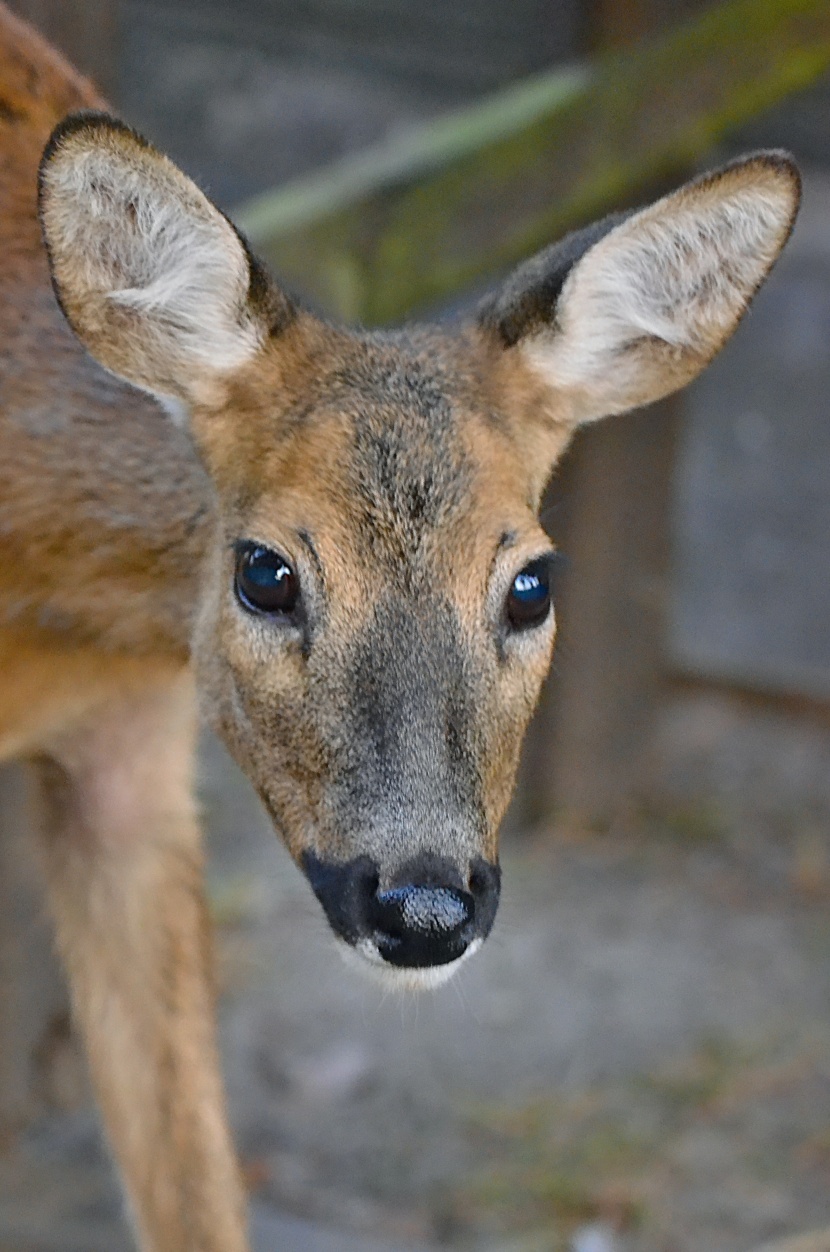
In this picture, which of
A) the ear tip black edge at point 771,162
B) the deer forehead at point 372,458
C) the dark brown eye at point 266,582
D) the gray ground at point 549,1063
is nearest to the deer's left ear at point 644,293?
the ear tip black edge at point 771,162

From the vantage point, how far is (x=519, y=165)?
5227 millimetres

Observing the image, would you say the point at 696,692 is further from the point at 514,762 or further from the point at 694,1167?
the point at 514,762

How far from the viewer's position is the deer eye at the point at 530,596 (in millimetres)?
3420

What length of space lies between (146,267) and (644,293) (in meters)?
0.88

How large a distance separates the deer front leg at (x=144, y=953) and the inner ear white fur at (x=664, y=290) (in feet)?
3.81

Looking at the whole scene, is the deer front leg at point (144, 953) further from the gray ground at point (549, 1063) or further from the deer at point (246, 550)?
the gray ground at point (549, 1063)

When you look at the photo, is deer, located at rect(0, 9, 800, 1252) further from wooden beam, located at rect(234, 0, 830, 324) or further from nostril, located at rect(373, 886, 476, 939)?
wooden beam, located at rect(234, 0, 830, 324)

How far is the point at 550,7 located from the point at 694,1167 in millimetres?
3395

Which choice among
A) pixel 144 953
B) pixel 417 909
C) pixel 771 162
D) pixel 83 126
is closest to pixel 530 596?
pixel 417 909

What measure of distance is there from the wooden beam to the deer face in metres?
1.23

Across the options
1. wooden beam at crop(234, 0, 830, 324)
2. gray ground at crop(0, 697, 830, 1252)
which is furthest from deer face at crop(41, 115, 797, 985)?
gray ground at crop(0, 697, 830, 1252)

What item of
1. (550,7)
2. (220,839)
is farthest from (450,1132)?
(550,7)

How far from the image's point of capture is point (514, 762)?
11.4 feet

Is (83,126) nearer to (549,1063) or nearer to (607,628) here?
(549,1063)
